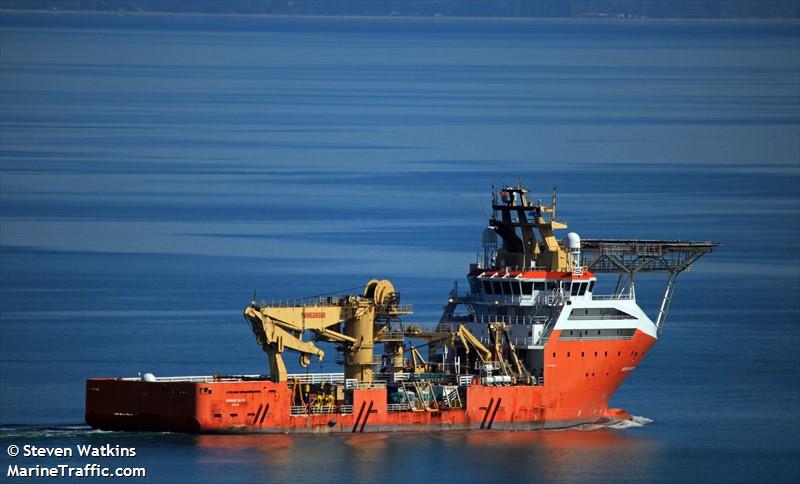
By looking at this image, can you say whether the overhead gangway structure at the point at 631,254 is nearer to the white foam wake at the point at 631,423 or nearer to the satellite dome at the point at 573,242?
the satellite dome at the point at 573,242

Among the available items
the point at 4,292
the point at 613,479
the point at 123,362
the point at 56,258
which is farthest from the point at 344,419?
the point at 56,258

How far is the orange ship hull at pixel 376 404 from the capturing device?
7325cm

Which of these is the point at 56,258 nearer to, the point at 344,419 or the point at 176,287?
the point at 176,287

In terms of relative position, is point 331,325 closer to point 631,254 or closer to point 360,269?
point 631,254

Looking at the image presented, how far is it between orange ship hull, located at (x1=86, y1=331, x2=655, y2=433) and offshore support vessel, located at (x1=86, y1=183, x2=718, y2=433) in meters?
0.03

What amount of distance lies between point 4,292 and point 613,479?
43156 millimetres

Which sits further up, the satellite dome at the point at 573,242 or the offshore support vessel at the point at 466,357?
the satellite dome at the point at 573,242

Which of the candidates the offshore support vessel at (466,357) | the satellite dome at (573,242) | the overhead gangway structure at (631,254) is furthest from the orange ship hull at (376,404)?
the satellite dome at (573,242)

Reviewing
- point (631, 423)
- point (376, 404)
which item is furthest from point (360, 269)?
point (376, 404)

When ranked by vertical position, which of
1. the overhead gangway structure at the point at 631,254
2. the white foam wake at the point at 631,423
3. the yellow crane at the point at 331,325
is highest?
the overhead gangway structure at the point at 631,254

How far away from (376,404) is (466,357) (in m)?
4.12

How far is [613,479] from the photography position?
70.7 m

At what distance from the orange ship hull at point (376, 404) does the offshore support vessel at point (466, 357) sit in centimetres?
3

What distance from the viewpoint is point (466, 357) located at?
3088 inches
